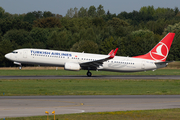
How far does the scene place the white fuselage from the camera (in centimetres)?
4778

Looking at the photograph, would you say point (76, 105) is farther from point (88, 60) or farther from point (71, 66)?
point (88, 60)

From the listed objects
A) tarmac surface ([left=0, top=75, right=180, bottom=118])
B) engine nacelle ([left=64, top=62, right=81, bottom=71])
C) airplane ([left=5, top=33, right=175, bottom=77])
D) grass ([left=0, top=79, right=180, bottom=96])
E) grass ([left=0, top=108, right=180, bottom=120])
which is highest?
airplane ([left=5, top=33, right=175, bottom=77])

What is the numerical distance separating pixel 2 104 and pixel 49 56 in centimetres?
2682

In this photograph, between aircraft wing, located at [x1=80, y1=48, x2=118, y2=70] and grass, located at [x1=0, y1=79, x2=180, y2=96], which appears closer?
grass, located at [x1=0, y1=79, x2=180, y2=96]

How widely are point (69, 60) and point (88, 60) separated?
3.21m

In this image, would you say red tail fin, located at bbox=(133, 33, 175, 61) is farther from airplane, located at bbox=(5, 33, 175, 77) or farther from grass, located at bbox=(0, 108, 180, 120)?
→ grass, located at bbox=(0, 108, 180, 120)

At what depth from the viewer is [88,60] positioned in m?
49.1

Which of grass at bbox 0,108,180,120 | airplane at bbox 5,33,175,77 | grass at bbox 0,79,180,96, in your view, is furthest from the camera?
airplane at bbox 5,33,175,77

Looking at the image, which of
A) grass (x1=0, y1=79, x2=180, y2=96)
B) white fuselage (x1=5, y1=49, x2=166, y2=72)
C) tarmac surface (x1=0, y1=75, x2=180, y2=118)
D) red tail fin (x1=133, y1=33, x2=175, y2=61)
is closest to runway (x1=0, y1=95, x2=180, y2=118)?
tarmac surface (x1=0, y1=75, x2=180, y2=118)

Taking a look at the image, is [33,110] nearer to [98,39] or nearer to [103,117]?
[103,117]

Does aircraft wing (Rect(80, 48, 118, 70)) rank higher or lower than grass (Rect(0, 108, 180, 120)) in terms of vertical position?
higher

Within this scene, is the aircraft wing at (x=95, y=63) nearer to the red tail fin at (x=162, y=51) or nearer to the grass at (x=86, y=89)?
the red tail fin at (x=162, y=51)

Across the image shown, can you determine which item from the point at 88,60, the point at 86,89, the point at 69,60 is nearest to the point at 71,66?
the point at 69,60

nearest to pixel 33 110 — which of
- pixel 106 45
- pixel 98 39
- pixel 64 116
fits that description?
pixel 64 116
